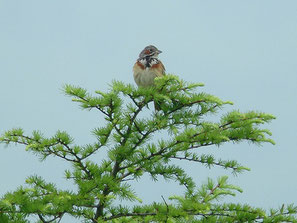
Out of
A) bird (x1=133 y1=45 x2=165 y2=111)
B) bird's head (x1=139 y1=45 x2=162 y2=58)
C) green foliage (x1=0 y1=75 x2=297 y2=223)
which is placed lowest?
green foliage (x1=0 y1=75 x2=297 y2=223)

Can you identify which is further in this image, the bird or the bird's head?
the bird's head

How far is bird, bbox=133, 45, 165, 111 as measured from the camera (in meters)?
9.00

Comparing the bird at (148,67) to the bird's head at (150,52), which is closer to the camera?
the bird at (148,67)

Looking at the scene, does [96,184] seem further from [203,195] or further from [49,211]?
[203,195]

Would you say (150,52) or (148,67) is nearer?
(148,67)

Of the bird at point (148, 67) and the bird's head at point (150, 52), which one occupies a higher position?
the bird's head at point (150, 52)

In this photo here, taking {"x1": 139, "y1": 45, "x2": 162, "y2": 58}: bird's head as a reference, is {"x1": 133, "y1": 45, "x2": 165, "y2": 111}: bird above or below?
below

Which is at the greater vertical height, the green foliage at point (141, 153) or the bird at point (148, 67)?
the bird at point (148, 67)

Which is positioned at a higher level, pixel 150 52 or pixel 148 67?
pixel 150 52

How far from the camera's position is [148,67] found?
357 inches

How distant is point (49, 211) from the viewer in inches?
275

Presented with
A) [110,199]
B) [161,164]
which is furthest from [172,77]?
[110,199]

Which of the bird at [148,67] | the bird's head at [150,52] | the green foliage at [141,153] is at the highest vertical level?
the bird's head at [150,52]

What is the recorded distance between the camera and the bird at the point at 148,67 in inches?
354
